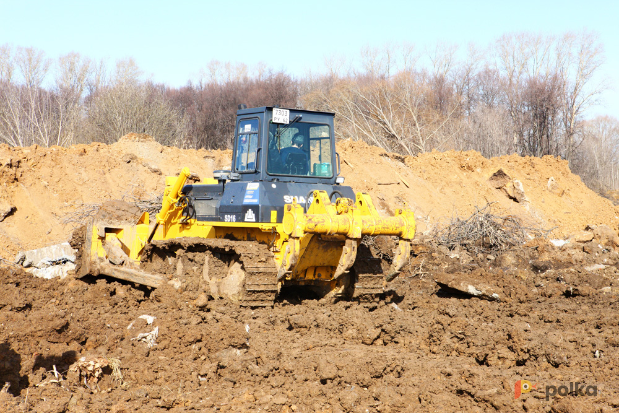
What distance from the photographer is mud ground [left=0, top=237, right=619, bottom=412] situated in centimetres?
462

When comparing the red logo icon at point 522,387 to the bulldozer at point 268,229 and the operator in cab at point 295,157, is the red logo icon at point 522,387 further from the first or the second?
the operator in cab at point 295,157

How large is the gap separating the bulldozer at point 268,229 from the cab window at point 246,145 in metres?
0.01

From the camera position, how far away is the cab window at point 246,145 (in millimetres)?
7714

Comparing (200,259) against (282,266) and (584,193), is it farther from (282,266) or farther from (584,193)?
(584,193)

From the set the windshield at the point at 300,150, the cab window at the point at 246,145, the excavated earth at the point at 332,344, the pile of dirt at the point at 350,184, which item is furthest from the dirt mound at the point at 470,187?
the cab window at the point at 246,145

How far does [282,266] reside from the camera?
22.0 ft

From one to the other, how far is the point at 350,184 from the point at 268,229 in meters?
11.5

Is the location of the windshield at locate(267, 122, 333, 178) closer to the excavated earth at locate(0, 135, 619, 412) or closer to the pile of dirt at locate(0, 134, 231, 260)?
the excavated earth at locate(0, 135, 619, 412)

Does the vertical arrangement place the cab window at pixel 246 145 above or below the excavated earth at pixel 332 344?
above

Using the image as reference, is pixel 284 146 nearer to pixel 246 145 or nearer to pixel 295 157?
pixel 295 157

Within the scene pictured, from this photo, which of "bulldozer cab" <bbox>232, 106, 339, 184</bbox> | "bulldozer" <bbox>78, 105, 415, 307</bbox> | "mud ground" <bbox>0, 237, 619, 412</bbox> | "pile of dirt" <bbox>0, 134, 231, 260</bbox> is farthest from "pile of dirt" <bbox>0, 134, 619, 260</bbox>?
"bulldozer cab" <bbox>232, 106, 339, 184</bbox>

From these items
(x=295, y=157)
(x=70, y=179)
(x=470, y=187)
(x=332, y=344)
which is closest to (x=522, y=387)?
(x=332, y=344)

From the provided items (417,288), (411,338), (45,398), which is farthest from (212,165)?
(45,398)

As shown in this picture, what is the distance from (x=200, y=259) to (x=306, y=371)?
311 centimetres
